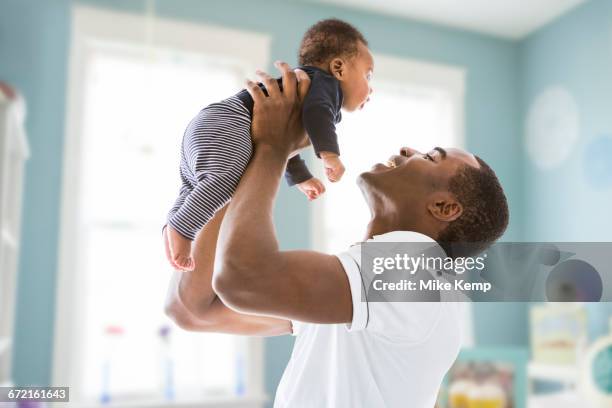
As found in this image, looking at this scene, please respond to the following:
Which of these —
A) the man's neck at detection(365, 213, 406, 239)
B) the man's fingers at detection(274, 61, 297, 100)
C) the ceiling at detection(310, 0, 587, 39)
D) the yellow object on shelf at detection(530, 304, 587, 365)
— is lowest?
the yellow object on shelf at detection(530, 304, 587, 365)

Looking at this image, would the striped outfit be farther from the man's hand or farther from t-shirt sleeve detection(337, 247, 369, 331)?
t-shirt sleeve detection(337, 247, 369, 331)

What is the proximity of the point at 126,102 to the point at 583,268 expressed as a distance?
2.42 meters

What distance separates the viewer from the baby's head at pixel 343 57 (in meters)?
1.06

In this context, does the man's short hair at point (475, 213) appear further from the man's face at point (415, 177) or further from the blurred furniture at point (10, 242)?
the blurred furniture at point (10, 242)

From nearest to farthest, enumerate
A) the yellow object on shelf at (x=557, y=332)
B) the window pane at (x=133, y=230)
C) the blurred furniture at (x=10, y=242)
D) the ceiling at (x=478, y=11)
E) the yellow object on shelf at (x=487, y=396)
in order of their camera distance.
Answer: the blurred furniture at (x=10, y=242), the yellow object on shelf at (x=487, y=396), the window pane at (x=133, y=230), the yellow object on shelf at (x=557, y=332), the ceiling at (x=478, y=11)

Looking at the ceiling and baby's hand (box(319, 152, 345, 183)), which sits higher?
the ceiling

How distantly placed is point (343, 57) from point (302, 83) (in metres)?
0.19

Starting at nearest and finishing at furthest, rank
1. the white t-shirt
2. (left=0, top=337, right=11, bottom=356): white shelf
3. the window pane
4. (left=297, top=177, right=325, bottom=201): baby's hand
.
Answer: the white t-shirt → (left=297, top=177, right=325, bottom=201): baby's hand → (left=0, top=337, right=11, bottom=356): white shelf → the window pane

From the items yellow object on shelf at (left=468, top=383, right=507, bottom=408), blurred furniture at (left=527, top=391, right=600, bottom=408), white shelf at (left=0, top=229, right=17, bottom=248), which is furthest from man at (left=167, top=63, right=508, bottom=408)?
blurred furniture at (left=527, top=391, right=600, bottom=408)

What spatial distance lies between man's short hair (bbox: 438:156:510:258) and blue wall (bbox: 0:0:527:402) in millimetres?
2198

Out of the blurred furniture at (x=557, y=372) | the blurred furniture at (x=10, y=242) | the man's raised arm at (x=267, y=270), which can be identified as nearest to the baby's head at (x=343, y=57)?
the man's raised arm at (x=267, y=270)

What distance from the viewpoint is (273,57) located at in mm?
3152

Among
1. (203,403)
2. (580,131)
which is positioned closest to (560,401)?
(580,131)

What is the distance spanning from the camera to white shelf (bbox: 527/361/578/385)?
2.89 m
